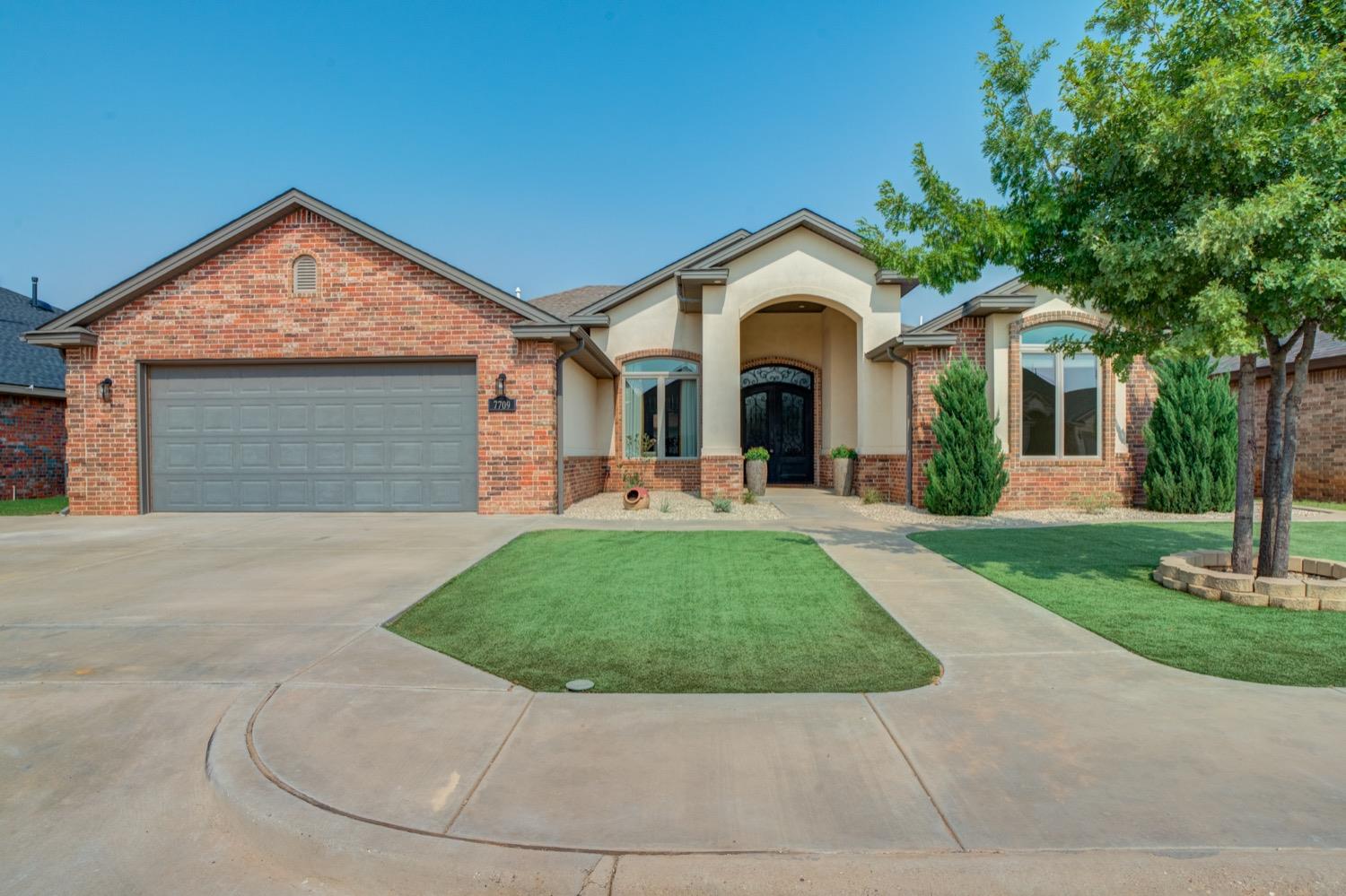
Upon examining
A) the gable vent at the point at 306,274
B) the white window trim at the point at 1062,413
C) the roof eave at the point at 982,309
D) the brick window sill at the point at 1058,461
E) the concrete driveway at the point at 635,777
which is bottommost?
the concrete driveway at the point at 635,777

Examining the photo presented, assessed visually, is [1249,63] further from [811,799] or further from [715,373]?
[715,373]

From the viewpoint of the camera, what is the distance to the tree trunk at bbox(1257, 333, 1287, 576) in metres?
5.98

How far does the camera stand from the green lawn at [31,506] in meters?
12.8

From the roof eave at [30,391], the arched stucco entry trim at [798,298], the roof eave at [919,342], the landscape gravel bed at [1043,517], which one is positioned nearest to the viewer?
the landscape gravel bed at [1043,517]

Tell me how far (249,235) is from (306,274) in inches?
44.9

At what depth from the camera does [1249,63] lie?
5266mm

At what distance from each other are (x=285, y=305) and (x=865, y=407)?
11.0 metres

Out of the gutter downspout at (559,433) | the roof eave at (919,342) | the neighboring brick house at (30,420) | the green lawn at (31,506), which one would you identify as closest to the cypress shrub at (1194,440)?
the roof eave at (919,342)

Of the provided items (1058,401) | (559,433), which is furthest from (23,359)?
(1058,401)

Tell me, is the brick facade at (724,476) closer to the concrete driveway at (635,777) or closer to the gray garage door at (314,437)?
the gray garage door at (314,437)

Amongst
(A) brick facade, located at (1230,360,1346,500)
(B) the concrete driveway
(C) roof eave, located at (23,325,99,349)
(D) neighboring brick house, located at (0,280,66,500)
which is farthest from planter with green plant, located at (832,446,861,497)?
(D) neighboring brick house, located at (0,280,66,500)

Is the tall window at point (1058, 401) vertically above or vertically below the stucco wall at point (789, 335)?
below

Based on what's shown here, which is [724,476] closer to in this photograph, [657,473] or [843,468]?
[657,473]

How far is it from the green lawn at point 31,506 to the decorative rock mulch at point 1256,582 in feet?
55.4
